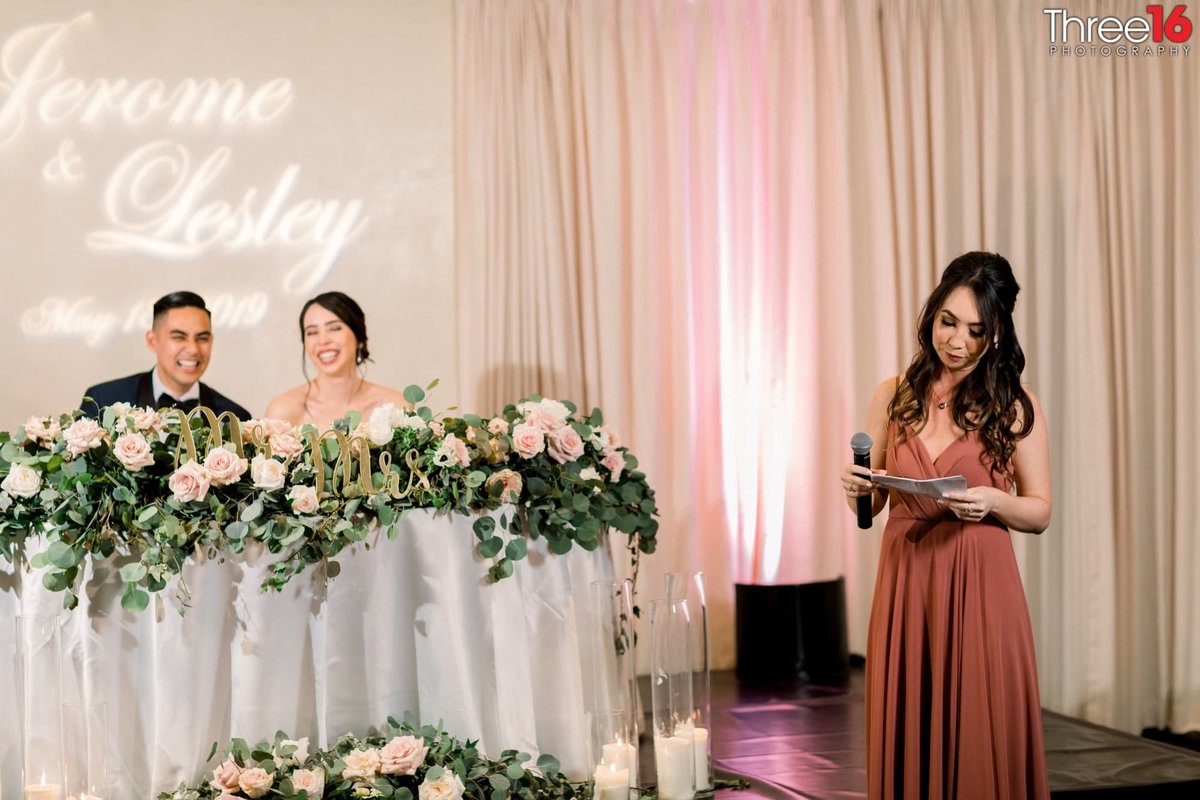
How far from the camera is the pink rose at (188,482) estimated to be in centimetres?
274

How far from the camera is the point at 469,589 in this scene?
9.95 ft

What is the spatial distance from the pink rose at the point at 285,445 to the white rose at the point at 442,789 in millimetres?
844

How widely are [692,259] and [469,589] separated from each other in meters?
2.93

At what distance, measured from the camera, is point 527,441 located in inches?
118

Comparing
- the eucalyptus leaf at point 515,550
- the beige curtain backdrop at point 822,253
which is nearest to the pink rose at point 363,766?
the eucalyptus leaf at point 515,550

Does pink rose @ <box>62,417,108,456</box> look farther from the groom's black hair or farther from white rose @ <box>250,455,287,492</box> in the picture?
the groom's black hair

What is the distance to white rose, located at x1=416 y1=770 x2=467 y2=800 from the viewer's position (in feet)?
8.94

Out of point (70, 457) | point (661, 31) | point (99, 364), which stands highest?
point (661, 31)

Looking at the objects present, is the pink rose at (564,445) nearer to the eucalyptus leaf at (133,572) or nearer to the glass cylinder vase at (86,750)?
the eucalyptus leaf at (133,572)

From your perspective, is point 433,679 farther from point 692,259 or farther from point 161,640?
point 692,259

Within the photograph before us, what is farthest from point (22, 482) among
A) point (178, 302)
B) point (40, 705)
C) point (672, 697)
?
point (178, 302)

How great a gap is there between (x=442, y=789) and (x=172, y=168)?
139 inches

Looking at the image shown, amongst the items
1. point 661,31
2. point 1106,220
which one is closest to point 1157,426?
point 1106,220

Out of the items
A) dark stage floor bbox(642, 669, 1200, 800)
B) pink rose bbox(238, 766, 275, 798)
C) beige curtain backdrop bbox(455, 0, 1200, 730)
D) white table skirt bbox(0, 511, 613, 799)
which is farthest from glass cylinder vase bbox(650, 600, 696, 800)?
beige curtain backdrop bbox(455, 0, 1200, 730)
